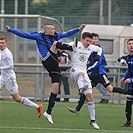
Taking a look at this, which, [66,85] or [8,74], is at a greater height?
[8,74]

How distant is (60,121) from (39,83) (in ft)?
24.7

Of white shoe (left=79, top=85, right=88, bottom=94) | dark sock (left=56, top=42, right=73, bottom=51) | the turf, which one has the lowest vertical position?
the turf

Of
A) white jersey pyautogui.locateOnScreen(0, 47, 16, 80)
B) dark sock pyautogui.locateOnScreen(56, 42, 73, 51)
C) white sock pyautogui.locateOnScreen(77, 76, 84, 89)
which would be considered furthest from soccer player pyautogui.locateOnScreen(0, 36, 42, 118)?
white sock pyautogui.locateOnScreen(77, 76, 84, 89)

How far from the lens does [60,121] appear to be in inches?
585

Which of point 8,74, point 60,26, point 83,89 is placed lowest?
point 83,89

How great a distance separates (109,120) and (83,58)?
81.7 inches

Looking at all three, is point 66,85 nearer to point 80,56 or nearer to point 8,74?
point 8,74

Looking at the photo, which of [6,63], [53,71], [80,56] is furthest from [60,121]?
[6,63]

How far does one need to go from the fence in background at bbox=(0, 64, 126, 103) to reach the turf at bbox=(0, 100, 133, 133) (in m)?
2.18

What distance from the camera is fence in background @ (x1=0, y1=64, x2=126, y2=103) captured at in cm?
2166

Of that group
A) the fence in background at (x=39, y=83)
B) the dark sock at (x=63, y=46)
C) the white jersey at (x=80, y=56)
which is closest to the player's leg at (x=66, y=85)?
the fence in background at (x=39, y=83)

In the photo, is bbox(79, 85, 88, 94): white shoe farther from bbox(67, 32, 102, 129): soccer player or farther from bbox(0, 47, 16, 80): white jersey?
bbox(0, 47, 16, 80): white jersey

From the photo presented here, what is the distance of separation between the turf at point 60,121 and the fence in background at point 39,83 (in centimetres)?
218

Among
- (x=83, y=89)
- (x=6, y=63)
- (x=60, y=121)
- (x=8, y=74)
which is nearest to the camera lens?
(x=83, y=89)
